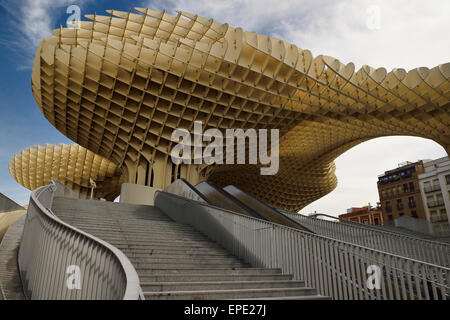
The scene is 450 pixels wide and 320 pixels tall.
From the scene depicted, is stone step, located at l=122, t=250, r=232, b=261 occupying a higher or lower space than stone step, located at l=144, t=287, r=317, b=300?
higher

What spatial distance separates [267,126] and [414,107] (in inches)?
393

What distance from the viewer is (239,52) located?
663 inches

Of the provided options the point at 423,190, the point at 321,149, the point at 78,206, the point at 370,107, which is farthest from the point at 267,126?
the point at 423,190

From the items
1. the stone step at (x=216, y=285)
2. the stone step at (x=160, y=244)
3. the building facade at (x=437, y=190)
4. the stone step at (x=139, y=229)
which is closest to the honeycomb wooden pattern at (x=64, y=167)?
the stone step at (x=139, y=229)

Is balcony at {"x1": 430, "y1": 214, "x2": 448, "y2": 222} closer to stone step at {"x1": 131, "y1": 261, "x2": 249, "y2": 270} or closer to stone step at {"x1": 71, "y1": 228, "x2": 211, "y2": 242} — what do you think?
stone step at {"x1": 71, "y1": 228, "x2": 211, "y2": 242}

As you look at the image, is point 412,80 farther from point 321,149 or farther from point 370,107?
point 321,149

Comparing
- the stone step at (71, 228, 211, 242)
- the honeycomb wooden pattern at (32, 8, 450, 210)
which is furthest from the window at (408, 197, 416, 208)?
the stone step at (71, 228, 211, 242)

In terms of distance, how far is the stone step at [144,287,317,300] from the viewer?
170 inches

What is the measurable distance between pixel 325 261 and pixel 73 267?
3.97m

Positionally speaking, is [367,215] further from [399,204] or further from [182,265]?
[182,265]

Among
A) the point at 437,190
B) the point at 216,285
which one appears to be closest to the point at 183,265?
the point at 216,285

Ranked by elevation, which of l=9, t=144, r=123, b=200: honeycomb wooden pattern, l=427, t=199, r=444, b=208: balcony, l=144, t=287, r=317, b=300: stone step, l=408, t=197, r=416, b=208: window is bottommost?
l=144, t=287, r=317, b=300: stone step

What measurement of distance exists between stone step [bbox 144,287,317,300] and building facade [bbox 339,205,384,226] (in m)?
60.5
